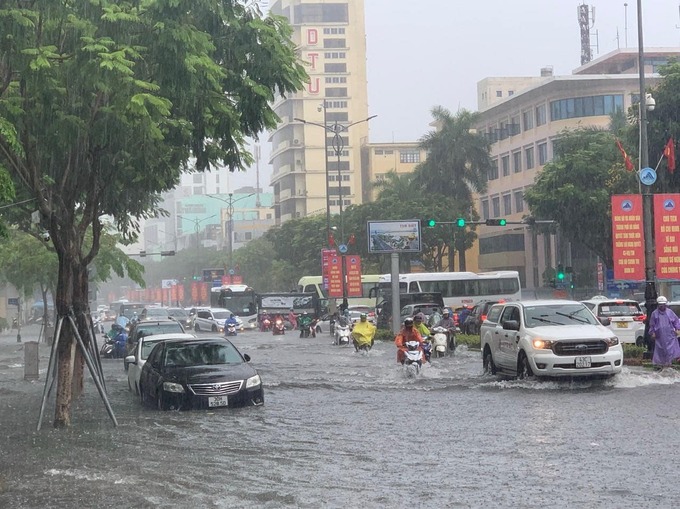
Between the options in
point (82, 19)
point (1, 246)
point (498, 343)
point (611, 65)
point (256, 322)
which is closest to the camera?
point (82, 19)

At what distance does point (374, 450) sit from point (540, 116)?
74443mm

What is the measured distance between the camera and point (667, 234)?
30062mm

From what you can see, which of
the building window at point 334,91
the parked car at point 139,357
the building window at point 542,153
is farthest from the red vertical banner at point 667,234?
the building window at point 334,91

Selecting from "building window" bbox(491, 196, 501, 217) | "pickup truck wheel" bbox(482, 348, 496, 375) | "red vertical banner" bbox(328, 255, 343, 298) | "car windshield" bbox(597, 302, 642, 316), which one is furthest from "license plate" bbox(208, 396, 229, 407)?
"building window" bbox(491, 196, 501, 217)

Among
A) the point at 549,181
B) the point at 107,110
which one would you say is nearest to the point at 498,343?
the point at 107,110

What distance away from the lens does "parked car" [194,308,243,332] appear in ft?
216

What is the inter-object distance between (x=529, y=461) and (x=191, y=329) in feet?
212

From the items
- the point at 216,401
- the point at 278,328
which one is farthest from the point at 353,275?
the point at 216,401

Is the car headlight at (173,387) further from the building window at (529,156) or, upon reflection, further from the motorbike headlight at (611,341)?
the building window at (529,156)

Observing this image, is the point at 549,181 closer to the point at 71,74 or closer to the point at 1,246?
the point at 1,246

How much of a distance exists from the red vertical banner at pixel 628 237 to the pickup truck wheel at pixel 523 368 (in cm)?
887

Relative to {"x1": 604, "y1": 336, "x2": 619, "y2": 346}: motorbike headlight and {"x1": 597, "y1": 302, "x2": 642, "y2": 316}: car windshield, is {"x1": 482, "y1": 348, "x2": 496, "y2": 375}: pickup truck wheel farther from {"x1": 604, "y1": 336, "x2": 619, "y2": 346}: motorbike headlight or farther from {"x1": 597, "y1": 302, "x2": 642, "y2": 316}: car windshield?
{"x1": 597, "y1": 302, "x2": 642, "y2": 316}: car windshield

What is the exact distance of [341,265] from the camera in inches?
2596

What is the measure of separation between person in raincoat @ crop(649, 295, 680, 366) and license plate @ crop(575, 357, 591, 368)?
9.01 feet
